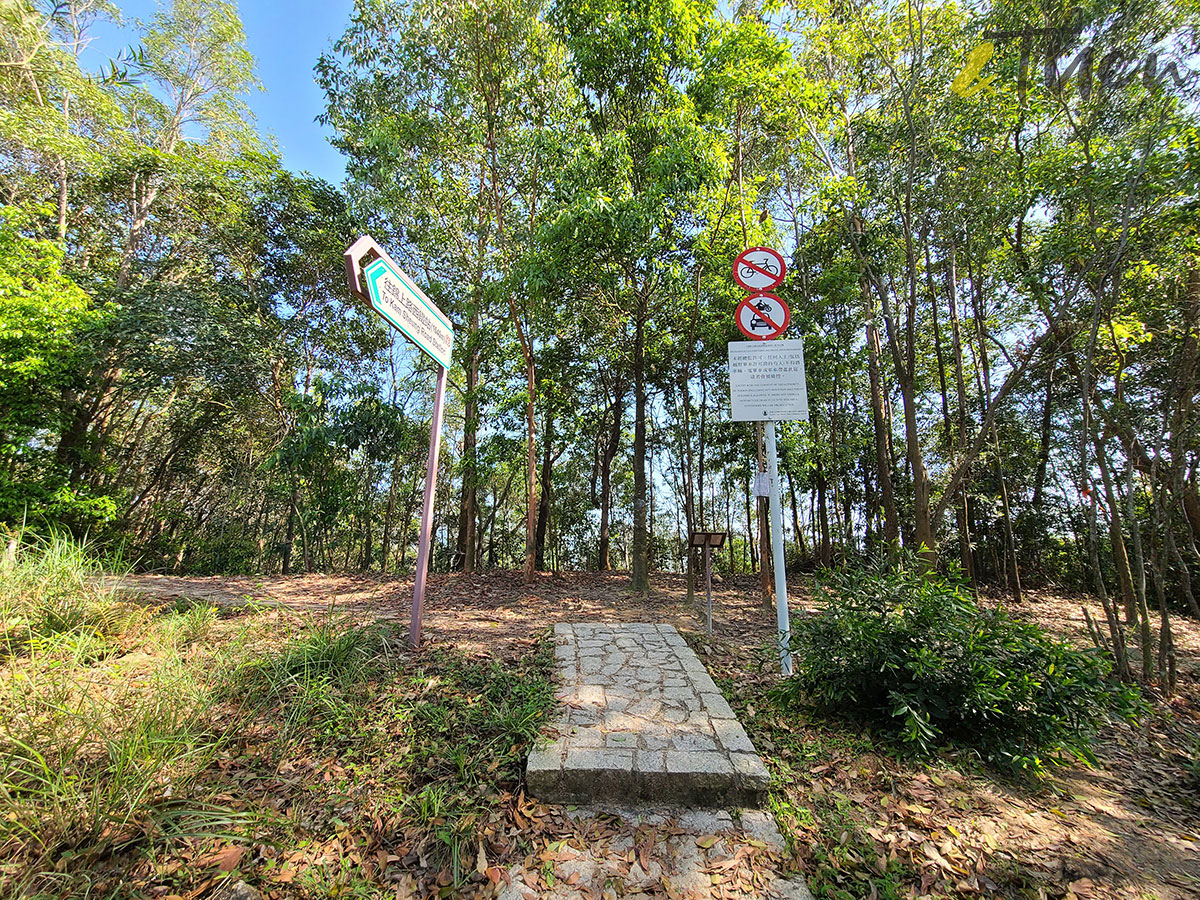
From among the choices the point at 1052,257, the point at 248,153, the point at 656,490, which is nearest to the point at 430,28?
the point at 248,153

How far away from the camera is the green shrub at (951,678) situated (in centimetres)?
210

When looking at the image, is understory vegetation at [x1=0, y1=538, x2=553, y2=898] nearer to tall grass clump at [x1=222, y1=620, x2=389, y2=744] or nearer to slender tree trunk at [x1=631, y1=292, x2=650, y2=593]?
tall grass clump at [x1=222, y1=620, x2=389, y2=744]

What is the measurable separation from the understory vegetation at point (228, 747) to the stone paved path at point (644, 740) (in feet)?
0.66

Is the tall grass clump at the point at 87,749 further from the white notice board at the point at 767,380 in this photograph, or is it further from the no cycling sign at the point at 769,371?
the white notice board at the point at 767,380

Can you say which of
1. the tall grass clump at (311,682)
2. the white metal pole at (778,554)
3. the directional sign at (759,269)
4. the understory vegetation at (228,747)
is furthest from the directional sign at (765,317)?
the tall grass clump at (311,682)

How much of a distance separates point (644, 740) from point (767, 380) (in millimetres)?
2378

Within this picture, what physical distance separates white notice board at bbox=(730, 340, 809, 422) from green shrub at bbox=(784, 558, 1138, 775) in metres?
1.24

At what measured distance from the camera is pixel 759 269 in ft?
11.3

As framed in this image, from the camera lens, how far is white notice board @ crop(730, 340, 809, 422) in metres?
3.21

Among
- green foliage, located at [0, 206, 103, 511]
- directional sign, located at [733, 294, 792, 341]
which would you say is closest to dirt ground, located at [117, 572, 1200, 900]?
directional sign, located at [733, 294, 792, 341]

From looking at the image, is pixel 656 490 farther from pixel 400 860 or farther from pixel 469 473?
pixel 400 860

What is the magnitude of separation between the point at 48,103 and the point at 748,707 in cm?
1314

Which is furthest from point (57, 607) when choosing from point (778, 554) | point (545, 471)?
point (545, 471)

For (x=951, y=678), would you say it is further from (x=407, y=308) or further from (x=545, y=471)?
(x=545, y=471)
